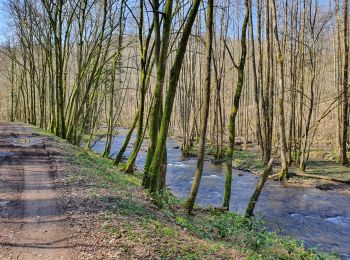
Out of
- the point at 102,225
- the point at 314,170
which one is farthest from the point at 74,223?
the point at 314,170

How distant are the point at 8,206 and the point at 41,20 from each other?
1990cm

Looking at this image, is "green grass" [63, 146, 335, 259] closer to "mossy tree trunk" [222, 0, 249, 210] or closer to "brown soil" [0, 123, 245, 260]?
"brown soil" [0, 123, 245, 260]

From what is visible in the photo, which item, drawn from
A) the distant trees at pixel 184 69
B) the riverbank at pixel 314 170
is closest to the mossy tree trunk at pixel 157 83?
the distant trees at pixel 184 69

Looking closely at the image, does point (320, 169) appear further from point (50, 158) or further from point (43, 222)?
point (43, 222)

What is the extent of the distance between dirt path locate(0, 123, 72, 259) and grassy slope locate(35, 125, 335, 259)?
2.43ft

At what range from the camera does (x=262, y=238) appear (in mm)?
6891

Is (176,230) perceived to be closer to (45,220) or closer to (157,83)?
(45,220)

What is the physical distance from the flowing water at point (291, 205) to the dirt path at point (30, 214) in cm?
522

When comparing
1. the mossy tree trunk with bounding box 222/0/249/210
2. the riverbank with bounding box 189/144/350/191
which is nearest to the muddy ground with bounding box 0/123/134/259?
the mossy tree trunk with bounding box 222/0/249/210

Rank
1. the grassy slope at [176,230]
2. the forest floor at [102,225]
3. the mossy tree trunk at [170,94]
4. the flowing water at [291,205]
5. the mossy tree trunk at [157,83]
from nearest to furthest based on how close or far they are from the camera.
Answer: the forest floor at [102,225], the grassy slope at [176,230], the mossy tree trunk at [170,94], the mossy tree trunk at [157,83], the flowing water at [291,205]

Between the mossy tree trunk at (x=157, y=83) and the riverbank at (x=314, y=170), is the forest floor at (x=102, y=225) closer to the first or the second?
the mossy tree trunk at (x=157, y=83)

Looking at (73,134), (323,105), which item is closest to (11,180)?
(73,134)

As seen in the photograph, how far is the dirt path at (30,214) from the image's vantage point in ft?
15.7

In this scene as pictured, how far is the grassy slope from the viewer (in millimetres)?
5105
